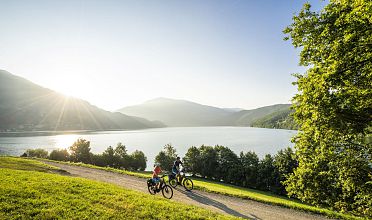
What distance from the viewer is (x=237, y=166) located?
74312 millimetres

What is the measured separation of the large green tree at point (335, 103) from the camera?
1060 centimetres

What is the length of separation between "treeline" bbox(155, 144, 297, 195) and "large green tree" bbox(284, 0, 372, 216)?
46.6 metres

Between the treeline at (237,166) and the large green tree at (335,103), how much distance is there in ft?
153

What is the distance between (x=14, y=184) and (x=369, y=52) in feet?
71.4

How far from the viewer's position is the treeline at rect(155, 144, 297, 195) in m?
64.7

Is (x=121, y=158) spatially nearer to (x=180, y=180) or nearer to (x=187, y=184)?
(x=187, y=184)

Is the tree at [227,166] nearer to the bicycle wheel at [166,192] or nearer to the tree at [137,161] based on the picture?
the tree at [137,161]

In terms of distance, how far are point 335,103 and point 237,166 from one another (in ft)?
220

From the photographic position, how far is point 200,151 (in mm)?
86750

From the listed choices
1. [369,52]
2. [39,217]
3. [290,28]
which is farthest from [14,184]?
[369,52]

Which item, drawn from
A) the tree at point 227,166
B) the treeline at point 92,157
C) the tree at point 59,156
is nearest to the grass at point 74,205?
the tree at point 227,166

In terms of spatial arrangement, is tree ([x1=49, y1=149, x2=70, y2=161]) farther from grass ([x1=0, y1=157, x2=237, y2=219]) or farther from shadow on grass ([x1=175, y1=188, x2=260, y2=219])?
grass ([x1=0, y1=157, x2=237, y2=219])

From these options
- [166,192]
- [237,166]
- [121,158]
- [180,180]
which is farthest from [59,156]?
[166,192]

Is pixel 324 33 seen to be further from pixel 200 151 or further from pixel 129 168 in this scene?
pixel 129 168
